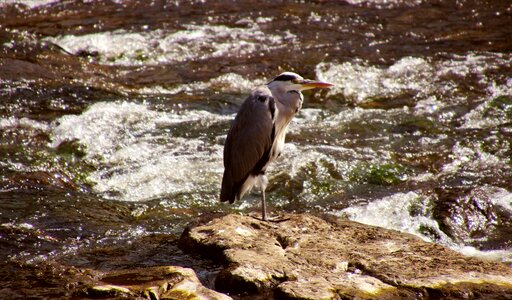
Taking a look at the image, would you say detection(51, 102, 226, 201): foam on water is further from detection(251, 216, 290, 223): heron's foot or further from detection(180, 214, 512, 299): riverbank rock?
detection(180, 214, 512, 299): riverbank rock

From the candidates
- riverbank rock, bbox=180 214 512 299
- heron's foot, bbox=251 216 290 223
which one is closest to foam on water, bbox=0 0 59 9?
heron's foot, bbox=251 216 290 223

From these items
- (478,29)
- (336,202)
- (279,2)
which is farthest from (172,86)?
(478,29)

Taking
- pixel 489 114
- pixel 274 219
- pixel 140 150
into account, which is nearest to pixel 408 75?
pixel 489 114

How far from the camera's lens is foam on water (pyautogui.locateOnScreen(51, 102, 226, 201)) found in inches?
273

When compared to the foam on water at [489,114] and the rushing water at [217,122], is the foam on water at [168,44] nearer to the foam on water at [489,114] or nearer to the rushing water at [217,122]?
the rushing water at [217,122]

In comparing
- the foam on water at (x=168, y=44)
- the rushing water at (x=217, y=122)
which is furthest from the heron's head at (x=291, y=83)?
the foam on water at (x=168, y=44)

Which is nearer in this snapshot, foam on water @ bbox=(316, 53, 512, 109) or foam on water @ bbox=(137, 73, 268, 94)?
foam on water @ bbox=(137, 73, 268, 94)

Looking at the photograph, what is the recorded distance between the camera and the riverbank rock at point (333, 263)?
4.19m

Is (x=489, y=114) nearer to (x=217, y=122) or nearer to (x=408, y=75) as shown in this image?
(x=408, y=75)

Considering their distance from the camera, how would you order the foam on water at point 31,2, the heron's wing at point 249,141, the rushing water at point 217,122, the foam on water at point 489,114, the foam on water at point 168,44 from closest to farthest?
1. the heron's wing at point 249,141
2. the rushing water at point 217,122
3. the foam on water at point 489,114
4. the foam on water at point 168,44
5. the foam on water at point 31,2

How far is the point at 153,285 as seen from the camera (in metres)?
4.16

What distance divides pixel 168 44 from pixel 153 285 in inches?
287

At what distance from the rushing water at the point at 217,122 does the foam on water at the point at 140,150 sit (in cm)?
2

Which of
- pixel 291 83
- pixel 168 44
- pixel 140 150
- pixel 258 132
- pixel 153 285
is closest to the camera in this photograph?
pixel 153 285
